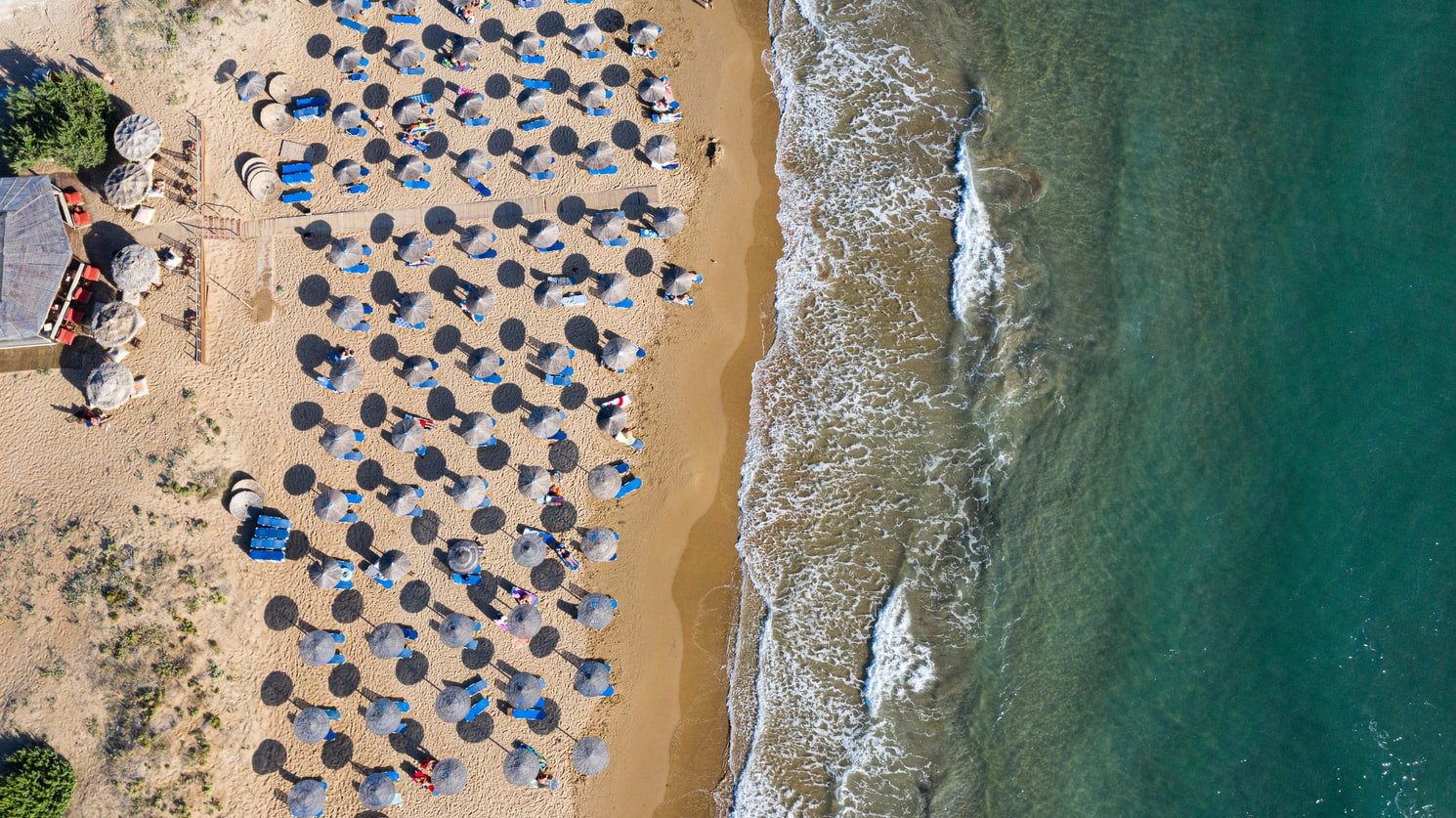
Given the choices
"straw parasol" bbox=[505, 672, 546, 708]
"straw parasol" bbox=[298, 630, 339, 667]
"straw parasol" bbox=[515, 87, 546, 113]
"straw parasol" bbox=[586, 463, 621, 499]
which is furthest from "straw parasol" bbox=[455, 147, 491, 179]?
"straw parasol" bbox=[505, 672, 546, 708]

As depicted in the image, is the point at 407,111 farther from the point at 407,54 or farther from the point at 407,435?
the point at 407,435

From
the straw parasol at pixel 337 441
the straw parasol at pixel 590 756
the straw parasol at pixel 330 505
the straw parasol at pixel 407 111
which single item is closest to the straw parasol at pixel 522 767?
the straw parasol at pixel 590 756

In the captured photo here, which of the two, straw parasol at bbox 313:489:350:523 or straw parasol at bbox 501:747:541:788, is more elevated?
straw parasol at bbox 313:489:350:523

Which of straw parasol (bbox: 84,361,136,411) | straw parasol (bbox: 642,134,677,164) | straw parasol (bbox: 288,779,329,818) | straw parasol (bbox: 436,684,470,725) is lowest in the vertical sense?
straw parasol (bbox: 288,779,329,818)

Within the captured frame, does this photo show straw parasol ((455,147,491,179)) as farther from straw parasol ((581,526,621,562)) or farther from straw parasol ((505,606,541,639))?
straw parasol ((505,606,541,639))

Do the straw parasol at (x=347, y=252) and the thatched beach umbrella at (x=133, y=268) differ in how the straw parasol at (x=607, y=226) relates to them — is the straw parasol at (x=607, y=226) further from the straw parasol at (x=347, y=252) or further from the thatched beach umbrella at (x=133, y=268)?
the thatched beach umbrella at (x=133, y=268)

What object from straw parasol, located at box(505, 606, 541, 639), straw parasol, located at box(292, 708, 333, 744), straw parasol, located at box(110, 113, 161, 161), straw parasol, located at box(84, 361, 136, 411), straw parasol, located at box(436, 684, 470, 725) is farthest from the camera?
straw parasol, located at box(110, 113, 161, 161)

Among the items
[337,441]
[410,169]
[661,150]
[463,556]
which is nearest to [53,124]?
[410,169]
